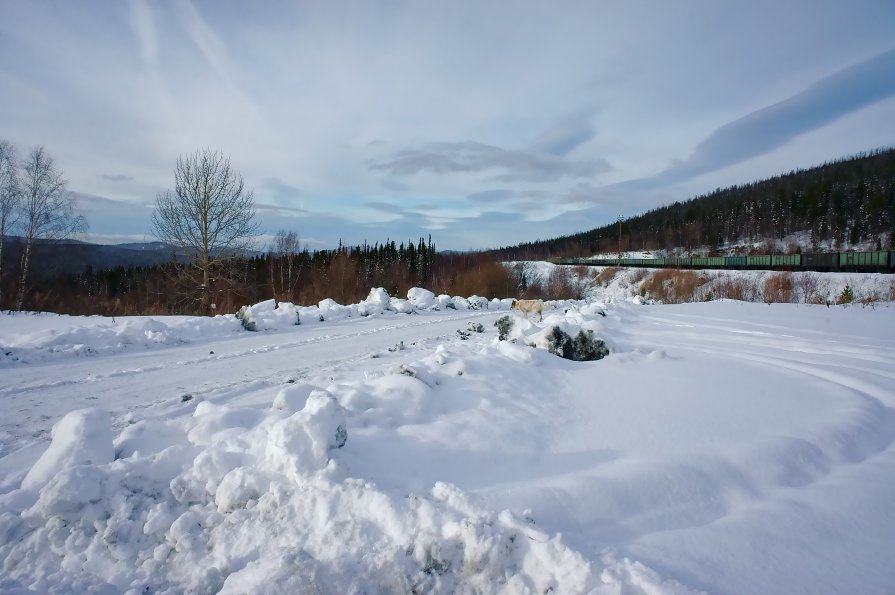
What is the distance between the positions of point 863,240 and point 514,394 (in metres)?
83.9

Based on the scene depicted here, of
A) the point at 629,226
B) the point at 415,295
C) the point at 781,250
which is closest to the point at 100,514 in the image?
the point at 415,295

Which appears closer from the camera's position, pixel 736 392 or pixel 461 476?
pixel 461 476

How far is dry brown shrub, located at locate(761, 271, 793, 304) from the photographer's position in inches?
659

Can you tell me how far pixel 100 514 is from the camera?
2.36 m

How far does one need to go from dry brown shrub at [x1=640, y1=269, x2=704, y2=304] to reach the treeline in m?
10.4

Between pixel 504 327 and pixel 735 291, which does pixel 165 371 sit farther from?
pixel 735 291

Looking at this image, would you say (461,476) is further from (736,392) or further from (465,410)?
(736,392)

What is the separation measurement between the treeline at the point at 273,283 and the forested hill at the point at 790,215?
117 ft

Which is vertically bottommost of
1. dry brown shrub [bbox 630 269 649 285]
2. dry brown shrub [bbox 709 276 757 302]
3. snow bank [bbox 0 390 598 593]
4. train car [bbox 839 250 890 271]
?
snow bank [bbox 0 390 598 593]

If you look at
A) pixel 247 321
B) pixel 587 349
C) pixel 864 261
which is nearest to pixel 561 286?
pixel 864 261

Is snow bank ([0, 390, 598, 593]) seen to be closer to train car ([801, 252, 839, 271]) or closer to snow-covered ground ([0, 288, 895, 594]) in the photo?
snow-covered ground ([0, 288, 895, 594])

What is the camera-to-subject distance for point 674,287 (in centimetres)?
2634

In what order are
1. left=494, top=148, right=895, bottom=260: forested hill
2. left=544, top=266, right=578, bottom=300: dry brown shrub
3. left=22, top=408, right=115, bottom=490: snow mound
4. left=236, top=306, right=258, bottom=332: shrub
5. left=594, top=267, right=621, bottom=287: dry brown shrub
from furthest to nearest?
left=494, top=148, right=895, bottom=260: forested hill
left=594, top=267, right=621, bottom=287: dry brown shrub
left=544, top=266, right=578, bottom=300: dry brown shrub
left=236, top=306, right=258, bottom=332: shrub
left=22, top=408, right=115, bottom=490: snow mound

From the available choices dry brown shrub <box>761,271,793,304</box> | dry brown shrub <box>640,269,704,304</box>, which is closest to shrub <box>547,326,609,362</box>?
dry brown shrub <box>761,271,793,304</box>
